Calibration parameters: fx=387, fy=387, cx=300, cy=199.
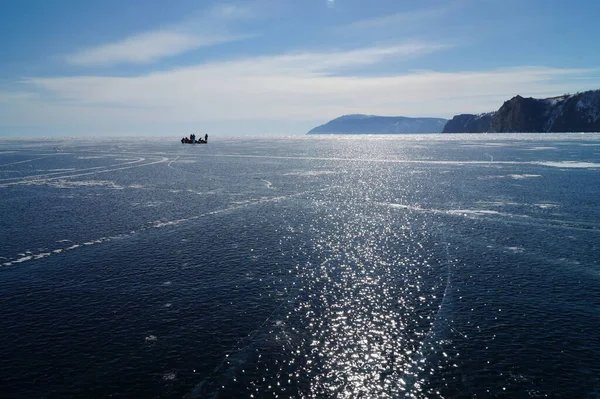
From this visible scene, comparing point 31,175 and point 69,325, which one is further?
point 31,175

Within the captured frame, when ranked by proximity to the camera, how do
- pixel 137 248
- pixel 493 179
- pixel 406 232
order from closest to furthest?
1. pixel 137 248
2. pixel 406 232
3. pixel 493 179

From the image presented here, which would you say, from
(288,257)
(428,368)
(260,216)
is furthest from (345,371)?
(260,216)

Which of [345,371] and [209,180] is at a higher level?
[209,180]

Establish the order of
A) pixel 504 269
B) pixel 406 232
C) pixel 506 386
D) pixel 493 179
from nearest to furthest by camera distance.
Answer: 1. pixel 506 386
2. pixel 504 269
3. pixel 406 232
4. pixel 493 179

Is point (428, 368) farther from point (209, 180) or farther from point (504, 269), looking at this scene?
point (209, 180)

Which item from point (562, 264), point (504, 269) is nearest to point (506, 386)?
point (504, 269)

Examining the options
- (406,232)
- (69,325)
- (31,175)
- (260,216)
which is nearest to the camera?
(69,325)

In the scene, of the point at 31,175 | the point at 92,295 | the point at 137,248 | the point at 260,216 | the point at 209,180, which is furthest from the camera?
the point at 31,175

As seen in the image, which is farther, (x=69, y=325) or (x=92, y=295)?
(x=92, y=295)

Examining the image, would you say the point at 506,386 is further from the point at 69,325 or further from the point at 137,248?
the point at 137,248

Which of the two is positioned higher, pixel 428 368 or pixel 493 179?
pixel 493 179
